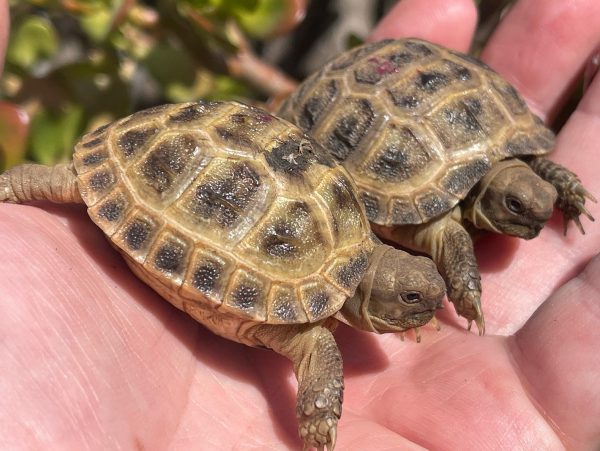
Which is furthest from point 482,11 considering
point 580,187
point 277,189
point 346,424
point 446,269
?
point 346,424

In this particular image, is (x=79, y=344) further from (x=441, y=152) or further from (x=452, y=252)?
(x=441, y=152)

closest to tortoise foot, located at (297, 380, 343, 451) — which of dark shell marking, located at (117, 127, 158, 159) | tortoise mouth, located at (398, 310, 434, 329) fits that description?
tortoise mouth, located at (398, 310, 434, 329)

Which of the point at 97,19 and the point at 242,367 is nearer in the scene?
the point at 242,367

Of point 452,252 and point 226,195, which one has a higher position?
point 226,195

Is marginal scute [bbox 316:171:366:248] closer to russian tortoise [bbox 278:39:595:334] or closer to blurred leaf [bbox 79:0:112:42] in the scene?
russian tortoise [bbox 278:39:595:334]

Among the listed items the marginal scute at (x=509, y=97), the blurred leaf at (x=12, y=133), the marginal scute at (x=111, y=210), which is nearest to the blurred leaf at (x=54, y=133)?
the blurred leaf at (x=12, y=133)

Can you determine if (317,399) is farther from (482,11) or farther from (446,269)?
(482,11)

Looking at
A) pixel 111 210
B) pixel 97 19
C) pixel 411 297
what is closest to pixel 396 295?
pixel 411 297
